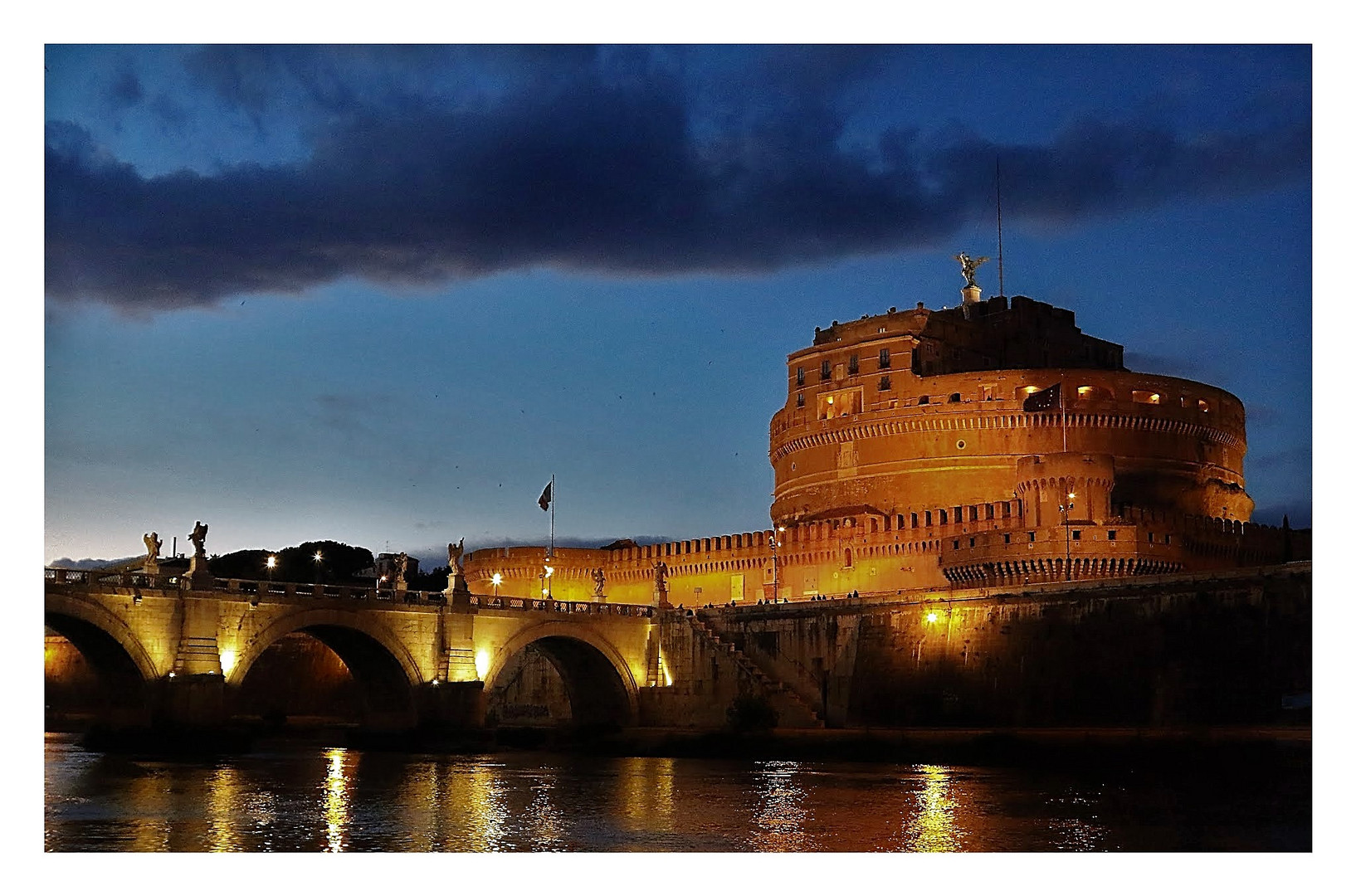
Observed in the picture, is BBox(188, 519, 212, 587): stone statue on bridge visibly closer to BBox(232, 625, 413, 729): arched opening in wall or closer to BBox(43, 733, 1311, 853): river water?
BBox(43, 733, 1311, 853): river water

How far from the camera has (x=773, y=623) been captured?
57.0 metres

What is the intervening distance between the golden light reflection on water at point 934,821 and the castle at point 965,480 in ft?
67.0

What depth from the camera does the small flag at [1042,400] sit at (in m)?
62.8

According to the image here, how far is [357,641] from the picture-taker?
50.8 m

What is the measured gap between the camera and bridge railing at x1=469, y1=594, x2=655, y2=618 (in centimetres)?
5378

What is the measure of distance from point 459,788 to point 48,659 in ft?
141

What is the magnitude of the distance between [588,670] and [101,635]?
20.1 metres

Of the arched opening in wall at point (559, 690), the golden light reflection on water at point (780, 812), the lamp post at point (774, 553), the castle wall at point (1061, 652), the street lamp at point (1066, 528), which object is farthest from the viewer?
the lamp post at point (774, 553)

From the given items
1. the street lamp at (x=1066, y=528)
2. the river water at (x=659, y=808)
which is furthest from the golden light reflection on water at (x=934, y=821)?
the street lamp at (x=1066, y=528)

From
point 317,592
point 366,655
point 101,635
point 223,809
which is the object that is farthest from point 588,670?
point 223,809

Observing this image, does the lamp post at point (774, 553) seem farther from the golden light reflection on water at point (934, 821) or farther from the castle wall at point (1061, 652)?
the golden light reflection on water at point (934, 821)

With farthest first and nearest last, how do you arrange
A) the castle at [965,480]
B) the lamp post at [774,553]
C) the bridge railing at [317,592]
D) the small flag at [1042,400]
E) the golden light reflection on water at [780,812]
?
the lamp post at [774,553] < the small flag at [1042,400] < the castle at [965,480] < the bridge railing at [317,592] < the golden light reflection on water at [780,812]

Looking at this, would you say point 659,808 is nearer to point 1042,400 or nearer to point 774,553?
point 1042,400
